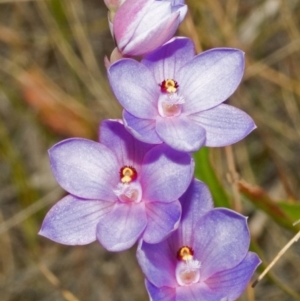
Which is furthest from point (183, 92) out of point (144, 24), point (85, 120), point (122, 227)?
point (85, 120)

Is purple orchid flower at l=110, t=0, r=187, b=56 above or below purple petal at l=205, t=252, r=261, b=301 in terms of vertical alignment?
above

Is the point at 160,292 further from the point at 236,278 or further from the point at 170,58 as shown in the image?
the point at 170,58

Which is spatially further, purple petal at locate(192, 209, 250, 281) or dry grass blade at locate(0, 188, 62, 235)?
dry grass blade at locate(0, 188, 62, 235)

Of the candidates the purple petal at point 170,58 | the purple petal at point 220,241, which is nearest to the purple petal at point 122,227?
the purple petal at point 220,241

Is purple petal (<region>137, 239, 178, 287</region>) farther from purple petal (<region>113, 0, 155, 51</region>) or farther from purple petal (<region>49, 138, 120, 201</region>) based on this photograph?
purple petal (<region>113, 0, 155, 51</region>)

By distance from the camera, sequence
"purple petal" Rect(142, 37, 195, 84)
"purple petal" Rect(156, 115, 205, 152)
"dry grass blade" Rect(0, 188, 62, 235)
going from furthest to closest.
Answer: "dry grass blade" Rect(0, 188, 62, 235) < "purple petal" Rect(142, 37, 195, 84) < "purple petal" Rect(156, 115, 205, 152)

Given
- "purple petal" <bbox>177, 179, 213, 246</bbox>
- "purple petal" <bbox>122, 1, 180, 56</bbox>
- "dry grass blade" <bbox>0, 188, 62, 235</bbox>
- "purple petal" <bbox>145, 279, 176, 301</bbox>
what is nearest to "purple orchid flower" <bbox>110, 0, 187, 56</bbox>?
"purple petal" <bbox>122, 1, 180, 56</bbox>
